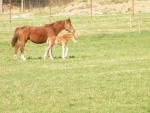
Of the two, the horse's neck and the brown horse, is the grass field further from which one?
the horse's neck

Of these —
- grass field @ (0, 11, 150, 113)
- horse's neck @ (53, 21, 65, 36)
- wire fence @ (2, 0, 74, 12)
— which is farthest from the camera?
wire fence @ (2, 0, 74, 12)

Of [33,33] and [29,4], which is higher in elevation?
[29,4]

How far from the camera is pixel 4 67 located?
20.5m

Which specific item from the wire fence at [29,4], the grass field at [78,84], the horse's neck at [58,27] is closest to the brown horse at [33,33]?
the horse's neck at [58,27]

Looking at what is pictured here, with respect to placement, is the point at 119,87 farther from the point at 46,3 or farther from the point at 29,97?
the point at 46,3

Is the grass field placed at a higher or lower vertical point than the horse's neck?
lower

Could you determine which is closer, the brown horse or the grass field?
the grass field

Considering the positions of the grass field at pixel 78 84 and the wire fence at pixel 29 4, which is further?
the wire fence at pixel 29 4

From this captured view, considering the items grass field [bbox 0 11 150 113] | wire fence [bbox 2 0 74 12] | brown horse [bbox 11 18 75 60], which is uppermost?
wire fence [bbox 2 0 74 12]

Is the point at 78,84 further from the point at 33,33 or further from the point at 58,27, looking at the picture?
the point at 58,27

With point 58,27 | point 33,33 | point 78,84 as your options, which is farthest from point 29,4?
point 78,84

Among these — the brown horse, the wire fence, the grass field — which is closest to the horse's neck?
the brown horse

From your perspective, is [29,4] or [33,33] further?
[29,4]

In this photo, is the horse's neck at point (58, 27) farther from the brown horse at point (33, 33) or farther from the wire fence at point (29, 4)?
the wire fence at point (29, 4)
